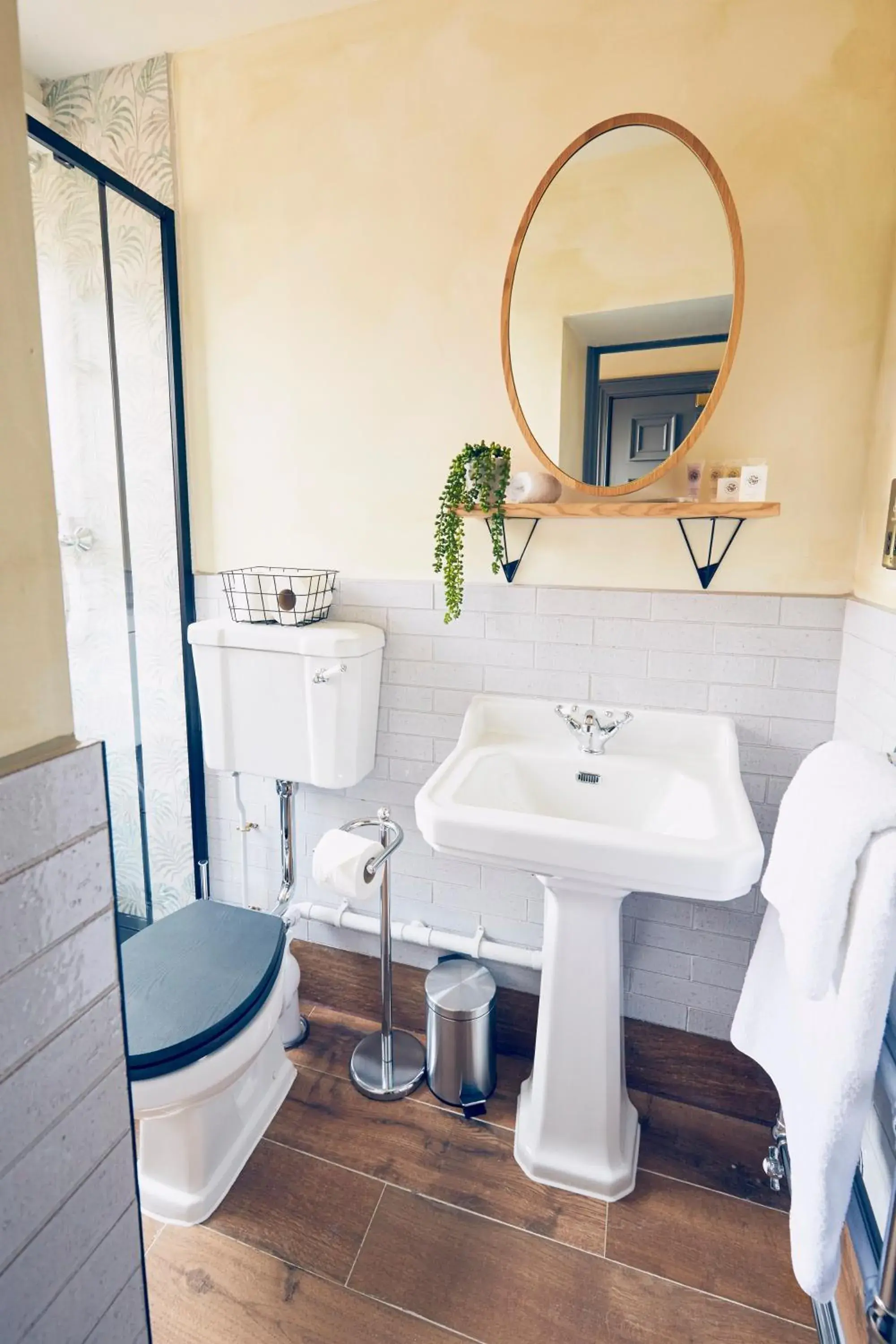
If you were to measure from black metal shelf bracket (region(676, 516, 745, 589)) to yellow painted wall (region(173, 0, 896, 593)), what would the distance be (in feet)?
0.07

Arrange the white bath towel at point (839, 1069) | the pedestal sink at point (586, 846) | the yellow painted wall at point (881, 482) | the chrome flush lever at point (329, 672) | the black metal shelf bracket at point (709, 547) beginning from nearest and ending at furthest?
the white bath towel at point (839, 1069) → the pedestal sink at point (586, 846) → the yellow painted wall at point (881, 482) → the black metal shelf bracket at point (709, 547) → the chrome flush lever at point (329, 672)

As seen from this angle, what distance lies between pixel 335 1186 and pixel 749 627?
1.41 metres

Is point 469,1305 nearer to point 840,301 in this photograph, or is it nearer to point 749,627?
point 749,627

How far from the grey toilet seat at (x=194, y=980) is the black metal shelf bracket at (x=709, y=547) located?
118cm

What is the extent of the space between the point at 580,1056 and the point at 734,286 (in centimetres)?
151

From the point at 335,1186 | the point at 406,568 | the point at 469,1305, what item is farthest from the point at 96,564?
the point at 469,1305

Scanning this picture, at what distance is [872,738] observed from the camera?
3.96 feet

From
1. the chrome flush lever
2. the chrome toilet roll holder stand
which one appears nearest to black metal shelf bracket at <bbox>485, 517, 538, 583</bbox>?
the chrome flush lever

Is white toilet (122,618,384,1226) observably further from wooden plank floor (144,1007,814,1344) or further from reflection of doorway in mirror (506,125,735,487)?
reflection of doorway in mirror (506,125,735,487)

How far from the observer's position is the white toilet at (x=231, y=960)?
4.03 ft

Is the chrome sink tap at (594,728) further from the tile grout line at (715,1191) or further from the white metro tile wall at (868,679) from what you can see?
the tile grout line at (715,1191)

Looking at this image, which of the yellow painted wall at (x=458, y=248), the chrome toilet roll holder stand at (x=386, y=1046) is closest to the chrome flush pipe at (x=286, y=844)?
the chrome toilet roll holder stand at (x=386, y=1046)

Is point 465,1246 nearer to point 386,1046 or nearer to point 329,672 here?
point 386,1046

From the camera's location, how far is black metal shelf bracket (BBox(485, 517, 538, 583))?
158cm
